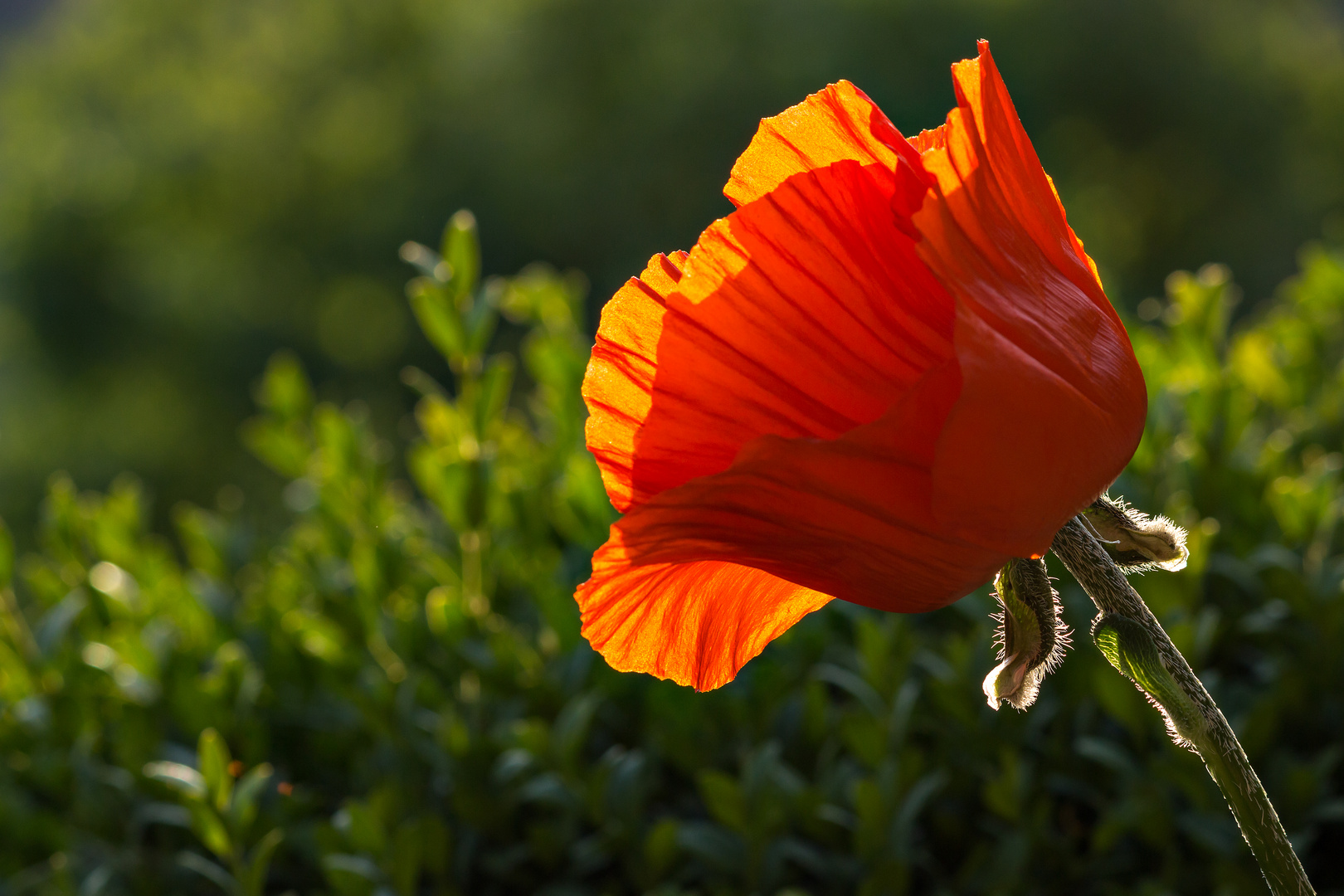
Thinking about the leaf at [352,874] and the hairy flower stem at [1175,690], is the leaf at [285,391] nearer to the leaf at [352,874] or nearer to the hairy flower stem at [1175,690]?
the leaf at [352,874]

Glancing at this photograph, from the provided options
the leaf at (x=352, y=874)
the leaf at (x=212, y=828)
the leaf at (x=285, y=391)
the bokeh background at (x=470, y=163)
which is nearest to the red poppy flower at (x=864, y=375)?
the leaf at (x=352, y=874)

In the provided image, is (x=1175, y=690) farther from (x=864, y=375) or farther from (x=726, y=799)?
(x=726, y=799)

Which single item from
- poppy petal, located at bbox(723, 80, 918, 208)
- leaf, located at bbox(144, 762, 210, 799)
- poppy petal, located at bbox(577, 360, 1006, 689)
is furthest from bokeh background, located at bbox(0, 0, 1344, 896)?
poppy petal, located at bbox(723, 80, 918, 208)

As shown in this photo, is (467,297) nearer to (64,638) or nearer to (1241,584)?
(64,638)

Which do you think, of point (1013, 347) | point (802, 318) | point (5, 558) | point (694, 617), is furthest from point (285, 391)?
point (1013, 347)

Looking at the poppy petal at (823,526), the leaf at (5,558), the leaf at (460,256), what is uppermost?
the poppy petal at (823,526)
